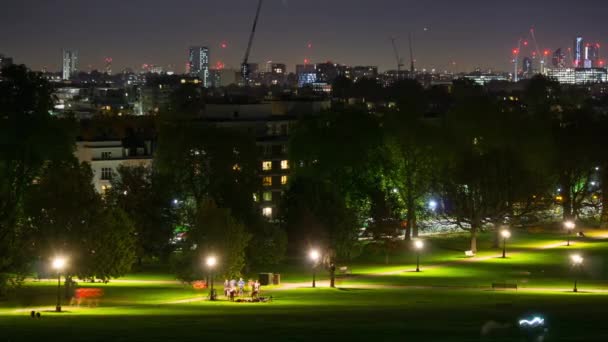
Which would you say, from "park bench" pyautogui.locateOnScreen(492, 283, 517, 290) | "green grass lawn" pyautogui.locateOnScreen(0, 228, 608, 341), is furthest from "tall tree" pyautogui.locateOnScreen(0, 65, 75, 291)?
"park bench" pyautogui.locateOnScreen(492, 283, 517, 290)

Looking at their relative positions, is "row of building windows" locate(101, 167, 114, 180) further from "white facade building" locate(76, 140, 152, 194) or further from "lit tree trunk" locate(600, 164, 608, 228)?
"lit tree trunk" locate(600, 164, 608, 228)

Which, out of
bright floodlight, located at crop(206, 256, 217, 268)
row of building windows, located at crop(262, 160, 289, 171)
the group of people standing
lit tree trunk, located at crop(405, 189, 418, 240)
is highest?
row of building windows, located at crop(262, 160, 289, 171)

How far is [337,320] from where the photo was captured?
41219mm

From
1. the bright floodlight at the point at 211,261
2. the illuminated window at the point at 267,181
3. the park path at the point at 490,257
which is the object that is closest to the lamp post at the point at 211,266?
the bright floodlight at the point at 211,261

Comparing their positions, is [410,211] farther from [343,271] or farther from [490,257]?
[343,271]

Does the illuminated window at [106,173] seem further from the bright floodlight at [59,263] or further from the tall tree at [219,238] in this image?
the bright floodlight at [59,263]

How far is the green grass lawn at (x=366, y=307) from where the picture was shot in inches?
1423

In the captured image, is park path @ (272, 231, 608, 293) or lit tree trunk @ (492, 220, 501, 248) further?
lit tree trunk @ (492, 220, 501, 248)

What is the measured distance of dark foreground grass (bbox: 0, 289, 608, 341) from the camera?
35.4m

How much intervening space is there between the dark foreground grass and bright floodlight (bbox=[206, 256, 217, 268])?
4.87m

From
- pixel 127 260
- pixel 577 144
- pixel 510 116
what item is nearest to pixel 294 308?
pixel 127 260

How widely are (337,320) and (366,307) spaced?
7503 mm

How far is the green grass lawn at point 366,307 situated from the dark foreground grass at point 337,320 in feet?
0.14

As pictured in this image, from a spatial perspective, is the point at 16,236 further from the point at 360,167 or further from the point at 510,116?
the point at 510,116
